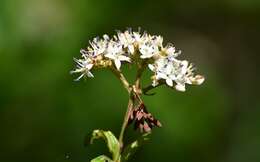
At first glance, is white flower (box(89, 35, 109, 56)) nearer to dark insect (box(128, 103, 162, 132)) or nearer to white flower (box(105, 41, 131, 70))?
white flower (box(105, 41, 131, 70))

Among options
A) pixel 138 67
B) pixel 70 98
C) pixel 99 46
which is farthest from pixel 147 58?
pixel 70 98

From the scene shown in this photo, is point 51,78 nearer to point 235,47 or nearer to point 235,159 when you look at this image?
point 235,159

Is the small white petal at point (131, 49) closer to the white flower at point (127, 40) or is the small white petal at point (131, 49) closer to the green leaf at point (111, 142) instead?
the white flower at point (127, 40)

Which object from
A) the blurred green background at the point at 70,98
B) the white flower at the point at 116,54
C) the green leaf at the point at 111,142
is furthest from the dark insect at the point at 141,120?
the blurred green background at the point at 70,98

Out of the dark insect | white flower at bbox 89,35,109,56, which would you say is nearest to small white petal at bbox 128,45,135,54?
white flower at bbox 89,35,109,56

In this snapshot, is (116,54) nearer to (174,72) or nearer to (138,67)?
(138,67)

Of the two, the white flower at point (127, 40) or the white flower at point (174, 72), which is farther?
the white flower at point (127, 40)

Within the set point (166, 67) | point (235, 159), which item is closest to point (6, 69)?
point (235, 159)
